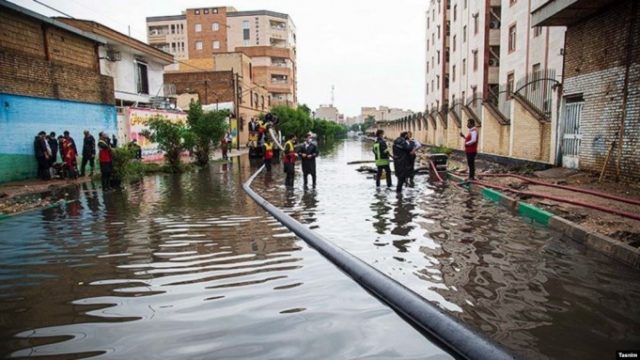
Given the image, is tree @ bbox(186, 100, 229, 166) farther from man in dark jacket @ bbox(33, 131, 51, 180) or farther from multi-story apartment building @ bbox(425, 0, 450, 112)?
multi-story apartment building @ bbox(425, 0, 450, 112)

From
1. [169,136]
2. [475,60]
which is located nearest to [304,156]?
[169,136]

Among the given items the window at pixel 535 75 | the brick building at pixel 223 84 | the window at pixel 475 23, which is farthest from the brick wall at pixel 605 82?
the brick building at pixel 223 84

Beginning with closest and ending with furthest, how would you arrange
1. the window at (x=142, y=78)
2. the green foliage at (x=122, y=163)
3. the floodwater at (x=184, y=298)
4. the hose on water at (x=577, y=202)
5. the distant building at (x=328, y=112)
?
the floodwater at (x=184, y=298), the hose on water at (x=577, y=202), the green foliage at (x=122, y=163), the window at (x=142, y=78), the distant building at (x=328, y=112)

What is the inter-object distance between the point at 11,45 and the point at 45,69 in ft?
4.56

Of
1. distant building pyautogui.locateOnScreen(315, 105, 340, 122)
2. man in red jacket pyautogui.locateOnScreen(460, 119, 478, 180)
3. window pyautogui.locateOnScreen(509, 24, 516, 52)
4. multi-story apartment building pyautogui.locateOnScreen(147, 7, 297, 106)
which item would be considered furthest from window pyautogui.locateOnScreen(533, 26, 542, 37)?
distant building pyautogui.locateOnScreen(315, 105, 340, 122)

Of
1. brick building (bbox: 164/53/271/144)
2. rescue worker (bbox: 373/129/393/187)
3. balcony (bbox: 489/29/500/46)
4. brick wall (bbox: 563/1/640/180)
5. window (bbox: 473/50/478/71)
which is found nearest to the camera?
brick wall (bbox: 563/1/640/180)

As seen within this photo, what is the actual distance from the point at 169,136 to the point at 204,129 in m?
2.68

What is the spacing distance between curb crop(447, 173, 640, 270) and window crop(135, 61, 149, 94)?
23.8 meters

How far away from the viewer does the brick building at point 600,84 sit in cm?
1037

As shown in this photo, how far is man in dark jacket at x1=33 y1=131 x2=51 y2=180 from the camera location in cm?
1473

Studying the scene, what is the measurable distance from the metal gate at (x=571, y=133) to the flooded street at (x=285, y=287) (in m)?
6.82

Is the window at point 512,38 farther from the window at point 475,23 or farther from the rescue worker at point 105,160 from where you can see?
the rescue worker at point 105,160

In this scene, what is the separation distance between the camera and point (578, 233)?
640cm

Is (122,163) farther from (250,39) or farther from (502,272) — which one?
(250,39)
